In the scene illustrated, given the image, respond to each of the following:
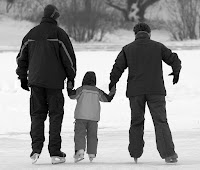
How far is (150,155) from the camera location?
920 centimetres

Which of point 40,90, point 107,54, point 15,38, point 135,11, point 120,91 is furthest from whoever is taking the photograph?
point 135,11

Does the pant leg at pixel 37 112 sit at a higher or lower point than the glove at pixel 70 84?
lower

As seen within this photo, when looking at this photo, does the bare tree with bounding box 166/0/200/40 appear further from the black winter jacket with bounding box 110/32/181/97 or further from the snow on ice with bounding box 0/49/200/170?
the black winter jacket with bounding box 110/32/181/97

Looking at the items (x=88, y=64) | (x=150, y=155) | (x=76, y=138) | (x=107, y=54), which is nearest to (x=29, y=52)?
(x=76, y=138)

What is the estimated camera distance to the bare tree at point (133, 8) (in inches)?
1283

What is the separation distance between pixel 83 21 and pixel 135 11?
4.75 m

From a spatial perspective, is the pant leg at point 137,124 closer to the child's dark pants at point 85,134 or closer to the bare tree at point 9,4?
the child's dark pants at point 85,134

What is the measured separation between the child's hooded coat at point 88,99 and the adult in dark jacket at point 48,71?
1.29ft

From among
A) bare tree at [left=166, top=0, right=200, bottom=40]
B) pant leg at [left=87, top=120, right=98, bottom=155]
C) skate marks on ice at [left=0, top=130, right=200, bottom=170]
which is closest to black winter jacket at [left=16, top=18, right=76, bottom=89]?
pant leg at [left=87, top=120, right=98, bottom=155]

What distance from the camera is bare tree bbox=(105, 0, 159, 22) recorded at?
107ft

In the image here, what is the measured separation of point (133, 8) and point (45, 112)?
82.7 feet

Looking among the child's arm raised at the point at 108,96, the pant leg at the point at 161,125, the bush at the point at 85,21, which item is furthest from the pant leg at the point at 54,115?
the bush at the point at 85,21

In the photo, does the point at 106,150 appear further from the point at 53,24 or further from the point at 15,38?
the point at 15,38

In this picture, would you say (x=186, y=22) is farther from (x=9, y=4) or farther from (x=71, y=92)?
(x=71, y=92)
